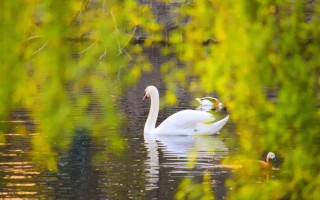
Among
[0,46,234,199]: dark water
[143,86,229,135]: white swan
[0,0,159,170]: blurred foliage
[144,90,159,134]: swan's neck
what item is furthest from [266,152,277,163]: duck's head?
[0,0,159,170]: blurred foliage

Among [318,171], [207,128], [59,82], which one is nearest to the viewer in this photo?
[59,82]

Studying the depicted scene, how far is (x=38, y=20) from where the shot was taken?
3.16 m

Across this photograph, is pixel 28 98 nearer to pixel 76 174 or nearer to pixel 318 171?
pixel 318 171

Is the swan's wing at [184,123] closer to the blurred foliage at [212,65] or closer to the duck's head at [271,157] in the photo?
the duck's head at [271,157]

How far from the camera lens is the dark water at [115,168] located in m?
9.90

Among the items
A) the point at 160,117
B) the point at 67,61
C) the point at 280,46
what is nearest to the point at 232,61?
the point at 280,46

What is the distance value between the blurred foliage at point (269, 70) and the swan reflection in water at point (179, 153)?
6.27 meters

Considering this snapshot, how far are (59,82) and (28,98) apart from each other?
113mm

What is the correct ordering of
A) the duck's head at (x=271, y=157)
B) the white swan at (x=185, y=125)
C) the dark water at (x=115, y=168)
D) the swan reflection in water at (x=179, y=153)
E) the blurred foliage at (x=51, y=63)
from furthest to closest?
the white swan at (x=185, y=125) < the duck's head at (x=271, y=157) < the swan reflection in water at (x=179, y=153) < the dark water at (x=115, y=168) < the blurred foliage at (x=51, y=63)

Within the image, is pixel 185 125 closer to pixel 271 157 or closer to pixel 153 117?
pixel 153 117

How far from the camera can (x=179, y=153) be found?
1273 cm

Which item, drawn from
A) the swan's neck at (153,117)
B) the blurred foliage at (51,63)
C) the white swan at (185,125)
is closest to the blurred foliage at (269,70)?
the blurred foliage at (51,63)

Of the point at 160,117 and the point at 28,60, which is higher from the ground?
the point at 28,60

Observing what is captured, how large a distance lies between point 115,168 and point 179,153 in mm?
1673
